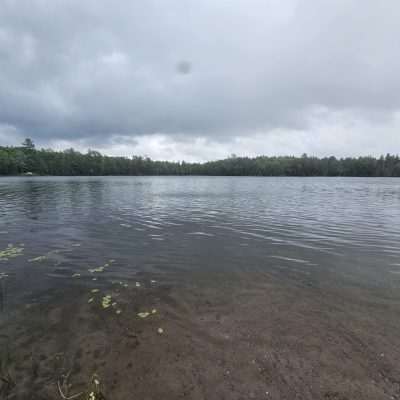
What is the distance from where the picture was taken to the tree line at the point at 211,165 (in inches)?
5113

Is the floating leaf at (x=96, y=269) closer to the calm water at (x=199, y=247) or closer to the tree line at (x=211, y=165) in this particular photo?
the calm water at (x=199, y=247)

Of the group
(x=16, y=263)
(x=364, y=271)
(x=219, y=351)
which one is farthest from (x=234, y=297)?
(x=16, y=263)

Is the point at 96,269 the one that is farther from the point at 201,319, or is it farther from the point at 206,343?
the point at 206,343

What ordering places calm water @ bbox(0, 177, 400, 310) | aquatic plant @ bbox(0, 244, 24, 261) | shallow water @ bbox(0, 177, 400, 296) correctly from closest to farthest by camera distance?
1. calm water @ bbox(0, 177, 400, 310)
2. shallow water @ bbox(0, 177, 400, 296)
3. aquatic plant @ bbox(0, 244, 24, 261)

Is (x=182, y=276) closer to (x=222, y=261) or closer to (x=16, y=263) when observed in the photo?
(x=222, y=261)

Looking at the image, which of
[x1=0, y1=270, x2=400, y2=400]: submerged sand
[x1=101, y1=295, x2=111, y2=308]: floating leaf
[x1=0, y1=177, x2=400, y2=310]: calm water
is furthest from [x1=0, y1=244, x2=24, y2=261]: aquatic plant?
[x1=101, y1=295, x2=111, y2=308]: floating leaf

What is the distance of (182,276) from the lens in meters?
6.75

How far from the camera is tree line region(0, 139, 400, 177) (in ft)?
426

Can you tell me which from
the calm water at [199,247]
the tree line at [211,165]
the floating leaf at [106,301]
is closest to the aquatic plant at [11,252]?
the calm water at [199,247]

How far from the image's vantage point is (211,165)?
17575 centimetres

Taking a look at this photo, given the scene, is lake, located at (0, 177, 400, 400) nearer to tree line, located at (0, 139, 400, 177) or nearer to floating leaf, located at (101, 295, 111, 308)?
floating leaf, located at (101, 295, 111, 308)

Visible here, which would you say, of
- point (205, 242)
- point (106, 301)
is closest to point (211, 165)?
point (205, 242)

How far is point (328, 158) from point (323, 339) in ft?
572

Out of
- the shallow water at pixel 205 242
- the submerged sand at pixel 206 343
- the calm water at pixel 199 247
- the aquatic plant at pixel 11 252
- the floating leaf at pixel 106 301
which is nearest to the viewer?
the submerged sand at pixel 206 343
